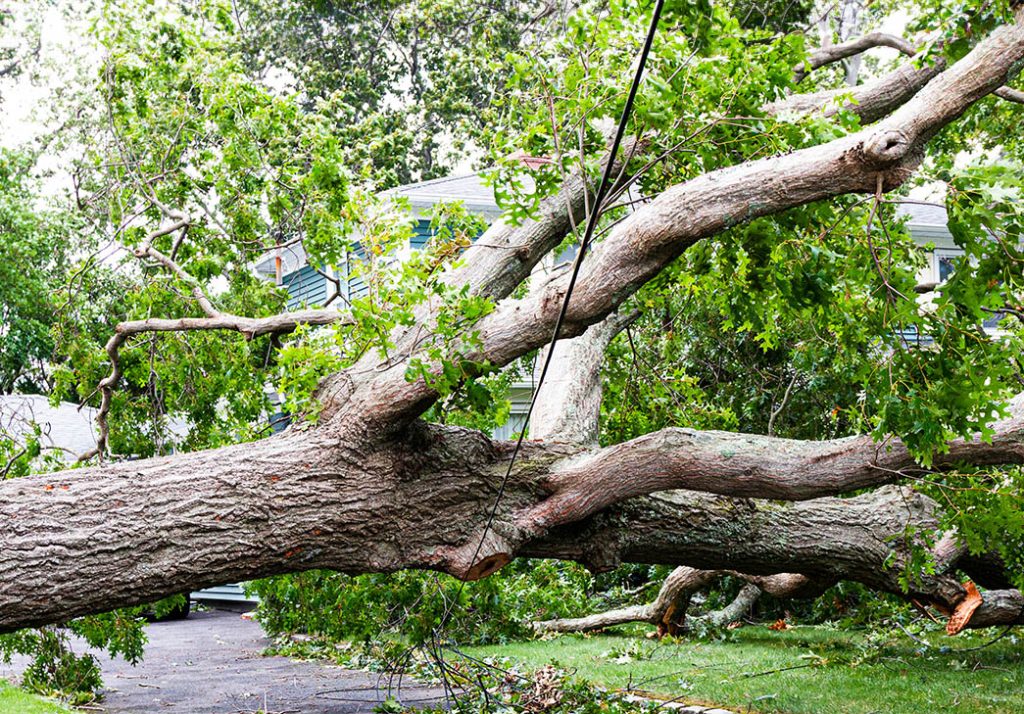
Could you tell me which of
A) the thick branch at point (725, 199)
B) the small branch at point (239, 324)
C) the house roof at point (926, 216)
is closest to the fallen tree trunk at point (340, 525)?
the thick branch at point (725, 199)

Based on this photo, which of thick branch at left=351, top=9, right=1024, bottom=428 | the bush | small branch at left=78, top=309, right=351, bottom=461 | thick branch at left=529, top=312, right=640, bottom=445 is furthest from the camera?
the bush

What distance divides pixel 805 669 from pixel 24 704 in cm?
594

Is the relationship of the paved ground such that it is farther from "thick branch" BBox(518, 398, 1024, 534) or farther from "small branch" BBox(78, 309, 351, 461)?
"thick branch" BBox(518, 398, 1024, 534)

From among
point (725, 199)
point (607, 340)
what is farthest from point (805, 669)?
point (725, 199)

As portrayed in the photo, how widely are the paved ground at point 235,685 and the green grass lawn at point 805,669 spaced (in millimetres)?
1409

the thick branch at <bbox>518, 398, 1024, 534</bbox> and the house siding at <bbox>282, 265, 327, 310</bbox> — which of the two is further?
the house siding at <bbox>282, 265, 327, 310</bbox>

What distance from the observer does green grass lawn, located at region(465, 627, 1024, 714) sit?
6.48 metres

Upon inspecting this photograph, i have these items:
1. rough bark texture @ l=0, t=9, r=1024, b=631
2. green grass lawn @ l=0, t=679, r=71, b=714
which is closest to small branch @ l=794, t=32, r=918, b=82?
rough bark texture @ l=0, t=9, r=1024, b=631

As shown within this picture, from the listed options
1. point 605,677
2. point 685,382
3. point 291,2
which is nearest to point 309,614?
point 605,677

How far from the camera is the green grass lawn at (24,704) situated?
7191 millimetres

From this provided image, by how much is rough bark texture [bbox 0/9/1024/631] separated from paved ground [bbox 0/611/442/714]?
7.54 ft

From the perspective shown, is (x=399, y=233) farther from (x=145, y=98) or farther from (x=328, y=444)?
(x=145, y=98)

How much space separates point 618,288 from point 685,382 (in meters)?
4.14

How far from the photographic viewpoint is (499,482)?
18.0 feet
